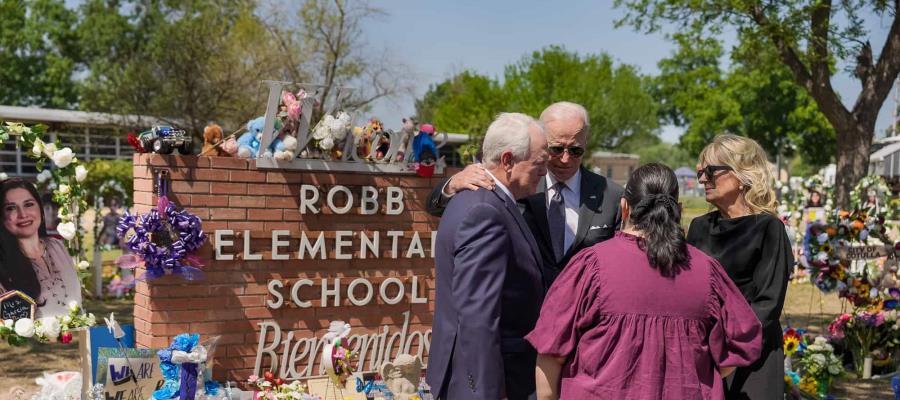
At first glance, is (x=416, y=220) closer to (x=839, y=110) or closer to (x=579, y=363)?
(x=579, y=363)

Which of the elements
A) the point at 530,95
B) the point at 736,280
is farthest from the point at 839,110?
the point at 530,95

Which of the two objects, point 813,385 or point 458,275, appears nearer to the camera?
point 458,275

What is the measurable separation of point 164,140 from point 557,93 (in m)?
35.3

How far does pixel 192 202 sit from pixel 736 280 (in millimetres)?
3166

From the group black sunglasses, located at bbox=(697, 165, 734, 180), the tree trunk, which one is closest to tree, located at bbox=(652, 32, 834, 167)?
the tree trunk

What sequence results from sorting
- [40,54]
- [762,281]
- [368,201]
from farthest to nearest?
[40,54] → [368,201] → [762,281]

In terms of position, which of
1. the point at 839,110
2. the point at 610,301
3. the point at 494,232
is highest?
the point at 839,110

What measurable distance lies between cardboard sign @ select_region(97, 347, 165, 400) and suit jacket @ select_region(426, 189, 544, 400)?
2099mm

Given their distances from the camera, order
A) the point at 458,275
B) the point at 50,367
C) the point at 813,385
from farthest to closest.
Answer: the point at 50,367 → the point at 813,385 → the point at 458,275

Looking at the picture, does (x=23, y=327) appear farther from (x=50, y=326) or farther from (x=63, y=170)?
(x=63, y=170)

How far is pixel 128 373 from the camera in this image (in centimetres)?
421

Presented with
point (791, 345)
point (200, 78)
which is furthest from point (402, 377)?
point (200, 78)

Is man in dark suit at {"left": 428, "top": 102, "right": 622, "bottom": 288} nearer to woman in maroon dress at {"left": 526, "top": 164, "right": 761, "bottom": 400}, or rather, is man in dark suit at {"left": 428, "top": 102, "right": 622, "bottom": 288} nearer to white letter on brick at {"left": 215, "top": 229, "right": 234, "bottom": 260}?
woman in maroon dress at {"left": 526, "top": 164, "right": 761, "bottom": 400}

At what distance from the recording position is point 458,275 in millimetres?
2672
